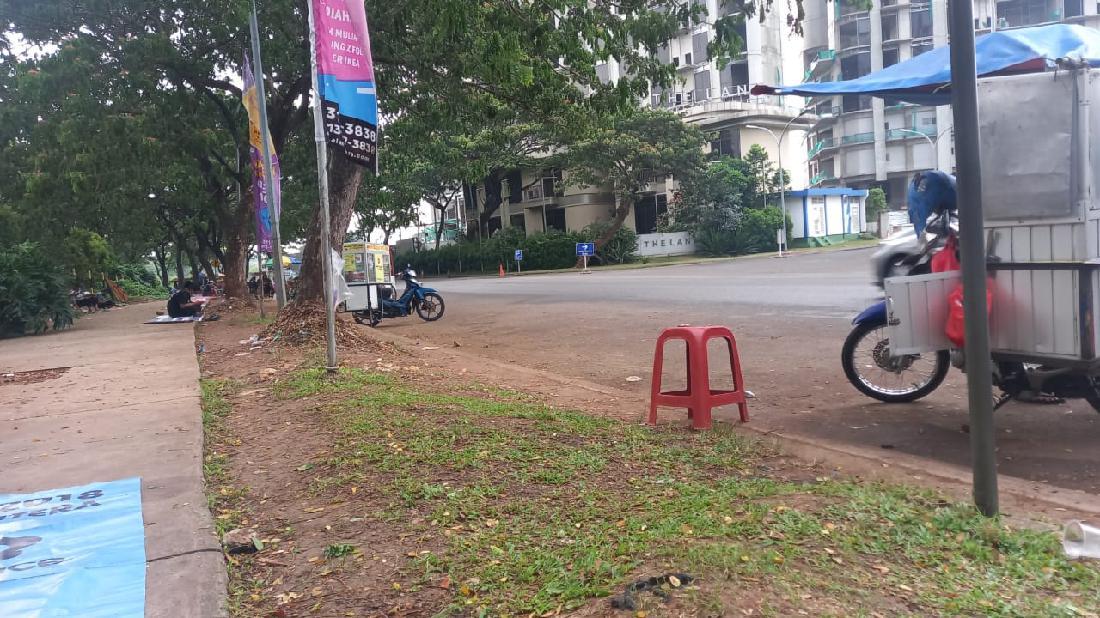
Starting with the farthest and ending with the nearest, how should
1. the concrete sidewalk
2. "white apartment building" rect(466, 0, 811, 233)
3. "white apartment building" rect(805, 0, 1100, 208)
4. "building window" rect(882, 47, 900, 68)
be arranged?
"building window" rect(882, 47, 900, 68)
"white apartment building" rect(805, 0, 1100, 208)
"white apartment building" rect(466, 0, 811, 233)
the concrete sidewalk

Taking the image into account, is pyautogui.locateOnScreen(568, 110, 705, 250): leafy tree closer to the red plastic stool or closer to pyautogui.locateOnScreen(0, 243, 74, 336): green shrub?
pyautogui.locateOnScreen(0, 243, 74, 336): green shrub

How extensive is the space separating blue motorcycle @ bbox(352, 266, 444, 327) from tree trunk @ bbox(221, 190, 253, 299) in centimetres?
628

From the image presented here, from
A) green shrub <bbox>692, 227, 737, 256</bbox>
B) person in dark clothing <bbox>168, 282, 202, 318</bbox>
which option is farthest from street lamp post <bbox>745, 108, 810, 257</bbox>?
person in dark clothing <bbox>168, 282, 202, 318</bbox>

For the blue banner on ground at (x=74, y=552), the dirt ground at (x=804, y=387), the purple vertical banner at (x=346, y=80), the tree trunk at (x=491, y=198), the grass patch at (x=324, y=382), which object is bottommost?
the dirt ground at (x=804, y=387)

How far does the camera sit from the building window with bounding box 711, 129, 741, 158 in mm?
48375

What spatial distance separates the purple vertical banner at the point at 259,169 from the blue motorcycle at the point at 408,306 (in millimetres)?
2529

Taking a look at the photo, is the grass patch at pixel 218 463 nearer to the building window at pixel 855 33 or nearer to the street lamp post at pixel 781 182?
the street lamp post at pixel 781 182

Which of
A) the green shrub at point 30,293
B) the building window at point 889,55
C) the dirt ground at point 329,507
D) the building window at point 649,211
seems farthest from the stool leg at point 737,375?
the building window at point 889,55

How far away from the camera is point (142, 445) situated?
5707 millimetres

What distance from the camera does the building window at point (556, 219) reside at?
5631cm

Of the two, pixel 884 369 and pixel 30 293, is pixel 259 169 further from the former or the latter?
pixel 884 369

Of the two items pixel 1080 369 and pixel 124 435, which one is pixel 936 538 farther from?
pixel 124 435

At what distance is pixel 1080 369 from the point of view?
4.65 metres

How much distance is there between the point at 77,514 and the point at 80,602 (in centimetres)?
125
